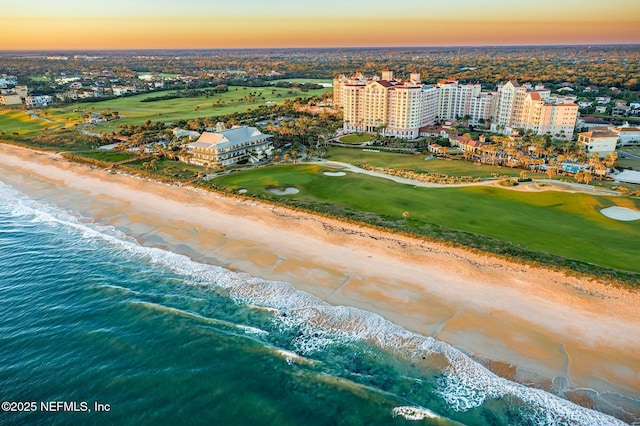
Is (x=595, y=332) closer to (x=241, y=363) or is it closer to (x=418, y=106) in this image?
(x=241, y=363)

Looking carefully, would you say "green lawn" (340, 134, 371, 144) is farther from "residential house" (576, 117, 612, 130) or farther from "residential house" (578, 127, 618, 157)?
"residential house" (576, 117, 612, 130)

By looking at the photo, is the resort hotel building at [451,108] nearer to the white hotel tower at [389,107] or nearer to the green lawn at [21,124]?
the white hotel tower at [389,107]

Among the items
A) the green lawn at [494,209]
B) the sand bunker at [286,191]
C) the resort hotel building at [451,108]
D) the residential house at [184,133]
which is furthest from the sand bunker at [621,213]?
the residential house at [184,133]

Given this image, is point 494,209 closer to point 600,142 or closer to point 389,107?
point 600,142

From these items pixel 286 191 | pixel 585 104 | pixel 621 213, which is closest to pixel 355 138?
pixel 286 191

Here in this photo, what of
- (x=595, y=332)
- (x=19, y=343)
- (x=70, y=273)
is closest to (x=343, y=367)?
(x=595, y=332)

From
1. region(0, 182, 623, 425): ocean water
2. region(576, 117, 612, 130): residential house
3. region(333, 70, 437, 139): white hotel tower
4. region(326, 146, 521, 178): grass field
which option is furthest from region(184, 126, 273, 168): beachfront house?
region(576, 117, 612, 130): residential house
